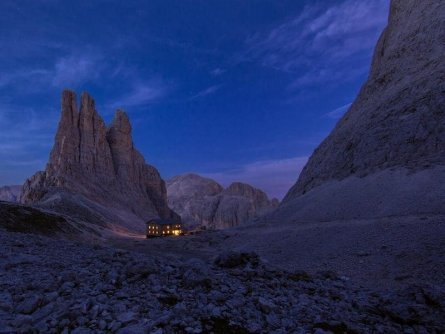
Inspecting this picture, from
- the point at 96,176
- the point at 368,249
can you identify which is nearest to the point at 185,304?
the point at 368,249

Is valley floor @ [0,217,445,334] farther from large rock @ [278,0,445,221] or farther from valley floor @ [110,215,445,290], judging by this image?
large rock @ [278,0,445,221]

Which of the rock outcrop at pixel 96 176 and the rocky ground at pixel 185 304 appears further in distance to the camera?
the rock outcrop at pixel 96 176

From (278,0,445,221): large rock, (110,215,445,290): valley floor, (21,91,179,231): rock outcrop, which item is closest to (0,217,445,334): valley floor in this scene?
(110,215,445,290): valley floor

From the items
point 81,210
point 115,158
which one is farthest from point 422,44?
point 115,158

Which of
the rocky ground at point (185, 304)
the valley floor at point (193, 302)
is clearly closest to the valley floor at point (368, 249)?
the valley floor at point (193, 302)

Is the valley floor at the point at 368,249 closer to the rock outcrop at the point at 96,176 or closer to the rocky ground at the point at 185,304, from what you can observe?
the rocky ground at the point at 185,304

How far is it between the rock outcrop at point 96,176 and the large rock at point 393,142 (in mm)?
65869

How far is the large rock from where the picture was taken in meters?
39.3

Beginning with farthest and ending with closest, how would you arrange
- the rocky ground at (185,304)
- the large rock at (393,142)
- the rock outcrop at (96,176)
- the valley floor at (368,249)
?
1. the rock outcrop at (96,176)
2. the large rock at (393,142)
3. the valley floor at (368,249)
4. the rocky ground at (185,304)

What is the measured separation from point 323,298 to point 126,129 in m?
148

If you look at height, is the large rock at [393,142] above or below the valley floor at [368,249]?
above

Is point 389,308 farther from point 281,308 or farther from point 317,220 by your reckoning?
point 317,220

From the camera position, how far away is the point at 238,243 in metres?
47.3

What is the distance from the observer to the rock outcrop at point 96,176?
10231 cm
